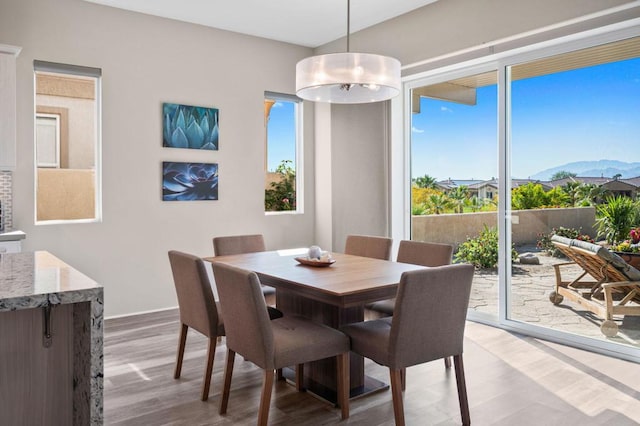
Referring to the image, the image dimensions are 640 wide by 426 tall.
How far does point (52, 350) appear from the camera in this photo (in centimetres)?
168

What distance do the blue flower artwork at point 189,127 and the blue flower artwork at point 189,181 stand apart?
202mm

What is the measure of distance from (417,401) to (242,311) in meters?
1.16

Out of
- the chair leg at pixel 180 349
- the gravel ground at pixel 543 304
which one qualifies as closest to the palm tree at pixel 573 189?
the gravel ground at pixel 543 304

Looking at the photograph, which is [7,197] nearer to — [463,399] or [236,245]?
[236,245]

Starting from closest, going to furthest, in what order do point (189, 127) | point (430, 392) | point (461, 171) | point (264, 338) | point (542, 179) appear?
1. point (264, 338)
2. point (430, 392)
3. point (542, 179)
4. point (461, 171)
5. point (189, 127)

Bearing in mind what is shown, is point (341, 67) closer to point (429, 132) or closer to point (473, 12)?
point (473, 12)

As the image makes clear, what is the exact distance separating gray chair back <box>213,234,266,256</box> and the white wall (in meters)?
1.13

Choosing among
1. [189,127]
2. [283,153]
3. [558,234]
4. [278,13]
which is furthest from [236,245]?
[558,234]

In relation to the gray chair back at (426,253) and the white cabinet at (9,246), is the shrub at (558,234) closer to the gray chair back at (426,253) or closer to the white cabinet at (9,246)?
the gray chair back at (426,253)

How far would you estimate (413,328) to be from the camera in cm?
236

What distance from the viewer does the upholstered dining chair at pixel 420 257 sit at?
3.34 meters

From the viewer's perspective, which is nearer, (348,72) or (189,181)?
(348,72)

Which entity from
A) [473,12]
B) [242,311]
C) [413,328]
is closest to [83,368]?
[242,311]

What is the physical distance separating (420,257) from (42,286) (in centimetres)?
260
